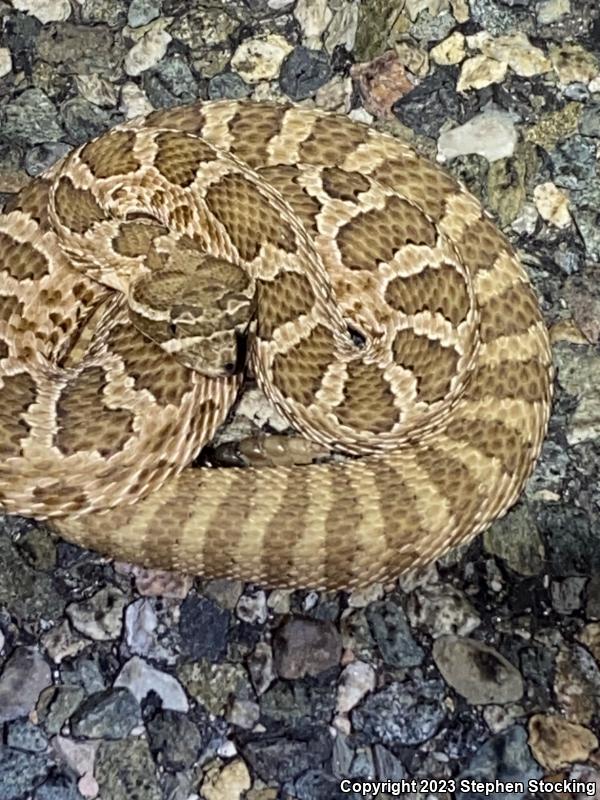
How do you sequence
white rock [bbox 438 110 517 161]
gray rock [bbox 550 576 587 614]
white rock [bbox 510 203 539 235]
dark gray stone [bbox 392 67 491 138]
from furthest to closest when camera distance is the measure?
dark gray stone [bbox 392 67 491 138]
white rock [bbox 438 110 517 161]
white rock [bbox 510 203 539 235]
gray rock [bbox 550 576 587 614]

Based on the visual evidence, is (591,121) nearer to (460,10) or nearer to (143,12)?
(460,10)

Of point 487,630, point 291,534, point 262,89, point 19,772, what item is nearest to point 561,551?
point 487,630

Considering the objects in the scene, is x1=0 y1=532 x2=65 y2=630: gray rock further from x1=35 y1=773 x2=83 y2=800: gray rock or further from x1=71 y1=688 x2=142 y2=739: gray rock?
x1=35 y1=773 x2=83 y2=800: gray rock

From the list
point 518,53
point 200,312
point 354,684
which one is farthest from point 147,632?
point 518,53

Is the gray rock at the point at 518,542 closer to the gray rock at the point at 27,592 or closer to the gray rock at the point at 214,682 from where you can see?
the gray rock at the point at 214,682

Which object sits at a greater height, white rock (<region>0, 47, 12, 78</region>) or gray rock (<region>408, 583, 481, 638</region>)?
white rock (<region>0, 47, 12, 78</region>)

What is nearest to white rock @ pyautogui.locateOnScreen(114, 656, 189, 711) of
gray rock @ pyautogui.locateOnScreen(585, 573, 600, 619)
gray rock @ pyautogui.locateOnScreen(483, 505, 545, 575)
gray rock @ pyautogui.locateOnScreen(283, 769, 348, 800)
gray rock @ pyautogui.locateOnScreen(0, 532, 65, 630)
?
gray rock @ pyautogui.locateOnScreen(0, 532, 65, 630)
